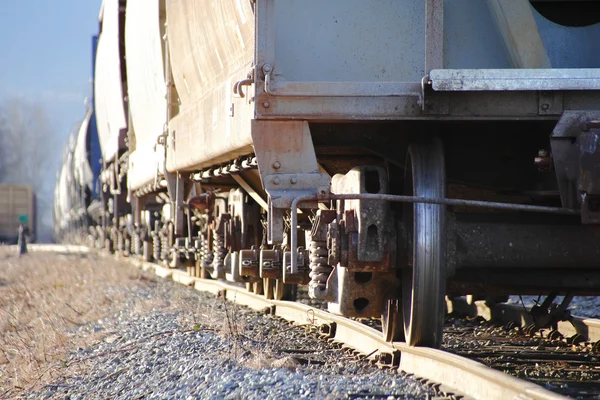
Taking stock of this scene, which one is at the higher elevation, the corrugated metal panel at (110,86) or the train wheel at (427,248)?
the corrugated metal panel at (110,86)

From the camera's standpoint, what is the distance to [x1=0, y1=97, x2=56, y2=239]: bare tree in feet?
297

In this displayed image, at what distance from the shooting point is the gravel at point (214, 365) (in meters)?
3.94

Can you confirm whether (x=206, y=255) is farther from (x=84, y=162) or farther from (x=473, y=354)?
(x=84, y=162)

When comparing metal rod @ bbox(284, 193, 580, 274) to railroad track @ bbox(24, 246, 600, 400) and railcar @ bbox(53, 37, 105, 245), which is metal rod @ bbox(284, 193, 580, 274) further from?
railcar @ bbox(53, 37, 105, 245)

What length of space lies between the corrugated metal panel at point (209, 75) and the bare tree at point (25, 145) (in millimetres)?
82178

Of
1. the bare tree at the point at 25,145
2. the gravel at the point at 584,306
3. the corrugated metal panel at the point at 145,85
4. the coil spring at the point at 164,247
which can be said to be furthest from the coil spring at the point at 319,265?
the bare tree at the point at 25,145

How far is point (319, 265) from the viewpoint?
4762 millimetres

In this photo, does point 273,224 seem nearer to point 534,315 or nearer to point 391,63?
point 391,63

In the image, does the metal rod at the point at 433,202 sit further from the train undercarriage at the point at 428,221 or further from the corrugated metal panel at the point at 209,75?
the corrugated metal panel at the point at 209,75

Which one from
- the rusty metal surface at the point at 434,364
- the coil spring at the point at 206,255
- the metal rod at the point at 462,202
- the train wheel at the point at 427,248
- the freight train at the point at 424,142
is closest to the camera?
the rusty metal surface at the point at 434,364

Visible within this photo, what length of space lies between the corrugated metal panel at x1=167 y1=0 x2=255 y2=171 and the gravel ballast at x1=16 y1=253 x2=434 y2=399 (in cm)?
119

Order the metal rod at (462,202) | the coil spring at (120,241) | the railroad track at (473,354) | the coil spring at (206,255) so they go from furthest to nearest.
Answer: the coil spring at (120,241), the coil spring at (206,255), the metal rod at (462,202), the railroad track at (473,354)

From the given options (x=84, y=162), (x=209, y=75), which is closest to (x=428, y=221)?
(x=209, y=75)

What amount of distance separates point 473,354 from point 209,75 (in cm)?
287
